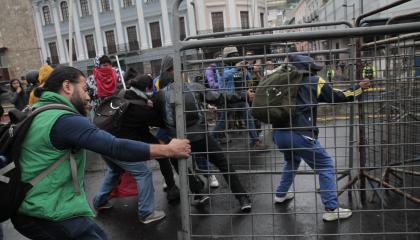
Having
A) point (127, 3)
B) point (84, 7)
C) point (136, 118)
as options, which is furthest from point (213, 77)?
point (84, 7)

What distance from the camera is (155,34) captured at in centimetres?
3919

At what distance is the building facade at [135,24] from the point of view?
37.4 m

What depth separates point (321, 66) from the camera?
3516mm

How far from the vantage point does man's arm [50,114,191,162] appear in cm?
243

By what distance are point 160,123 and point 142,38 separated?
36099 millimetres

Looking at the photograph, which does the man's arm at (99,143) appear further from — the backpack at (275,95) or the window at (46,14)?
the window at (46,14)

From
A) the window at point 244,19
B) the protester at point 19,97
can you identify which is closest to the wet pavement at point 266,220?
the protester at point 19,97

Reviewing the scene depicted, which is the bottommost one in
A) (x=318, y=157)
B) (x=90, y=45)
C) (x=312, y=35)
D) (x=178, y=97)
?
(x=318, y=157)

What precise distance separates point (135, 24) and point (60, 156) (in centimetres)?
3908

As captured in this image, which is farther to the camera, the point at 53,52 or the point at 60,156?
the point at 53,52

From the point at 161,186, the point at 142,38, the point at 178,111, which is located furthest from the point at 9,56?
the point at 178,111

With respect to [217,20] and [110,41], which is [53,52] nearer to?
[110,41]

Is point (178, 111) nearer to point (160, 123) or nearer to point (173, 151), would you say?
point (173, 151)

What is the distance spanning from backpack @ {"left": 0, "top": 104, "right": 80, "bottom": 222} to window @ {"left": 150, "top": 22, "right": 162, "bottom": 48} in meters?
37.5
